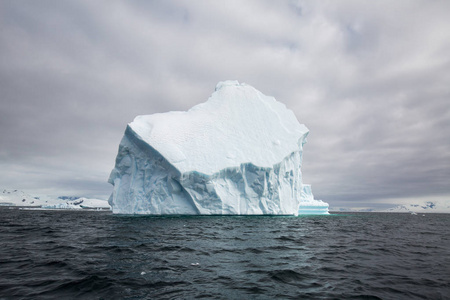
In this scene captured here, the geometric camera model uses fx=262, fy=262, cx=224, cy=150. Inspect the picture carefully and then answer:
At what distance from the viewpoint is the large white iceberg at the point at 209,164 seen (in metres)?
20.8

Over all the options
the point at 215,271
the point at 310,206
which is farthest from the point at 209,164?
the point at 310,206

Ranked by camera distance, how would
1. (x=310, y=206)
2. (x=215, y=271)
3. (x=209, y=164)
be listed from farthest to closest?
(x=310, y=206) < (x=209, y=164) < (x=215, y=271)

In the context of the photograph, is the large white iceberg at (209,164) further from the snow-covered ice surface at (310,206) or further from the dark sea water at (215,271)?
the dark sea water at (215,271)

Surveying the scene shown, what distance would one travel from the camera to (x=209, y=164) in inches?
820

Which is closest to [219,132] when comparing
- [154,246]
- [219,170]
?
[219,170]

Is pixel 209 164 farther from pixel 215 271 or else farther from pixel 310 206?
pixel 310 206

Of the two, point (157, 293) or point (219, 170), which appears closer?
point (157, 293)

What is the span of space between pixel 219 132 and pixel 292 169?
8026 mm

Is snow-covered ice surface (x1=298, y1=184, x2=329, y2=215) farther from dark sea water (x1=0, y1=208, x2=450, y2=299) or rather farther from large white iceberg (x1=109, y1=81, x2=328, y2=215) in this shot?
dark sea water (x1=0, y1=208, x2=450, y2=299)

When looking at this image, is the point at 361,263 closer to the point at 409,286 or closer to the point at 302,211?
the point at 409,286

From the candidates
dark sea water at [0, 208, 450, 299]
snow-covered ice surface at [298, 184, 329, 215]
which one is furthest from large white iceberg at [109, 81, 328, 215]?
dark sea water at [0, 208, 450, 299]

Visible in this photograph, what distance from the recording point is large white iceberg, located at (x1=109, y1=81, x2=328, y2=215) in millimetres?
20812

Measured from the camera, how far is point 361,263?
6.21 meters

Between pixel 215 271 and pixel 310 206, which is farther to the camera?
pixel 310 206
